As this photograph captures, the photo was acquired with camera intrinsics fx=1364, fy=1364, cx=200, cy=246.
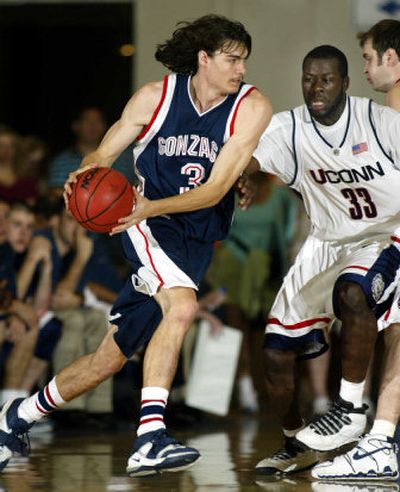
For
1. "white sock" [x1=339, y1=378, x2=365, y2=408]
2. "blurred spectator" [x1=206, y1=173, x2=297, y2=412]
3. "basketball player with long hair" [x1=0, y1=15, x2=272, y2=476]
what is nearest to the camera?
"white sock" [x1=339, y1=378, x2=365, y2=408]

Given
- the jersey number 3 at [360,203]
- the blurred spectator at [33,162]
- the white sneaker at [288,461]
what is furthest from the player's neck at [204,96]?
the blurred spectator at [33,162]

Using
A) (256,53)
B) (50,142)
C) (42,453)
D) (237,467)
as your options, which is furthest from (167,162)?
(50,142)

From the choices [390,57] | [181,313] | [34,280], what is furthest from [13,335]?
[390,57]

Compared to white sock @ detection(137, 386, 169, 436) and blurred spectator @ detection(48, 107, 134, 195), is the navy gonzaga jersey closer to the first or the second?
white sock @ detection(137, 386, 169, 436)

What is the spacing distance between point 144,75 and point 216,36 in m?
5.33

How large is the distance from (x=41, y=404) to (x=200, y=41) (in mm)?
1753

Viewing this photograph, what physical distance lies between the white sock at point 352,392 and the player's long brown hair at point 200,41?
1526 mm

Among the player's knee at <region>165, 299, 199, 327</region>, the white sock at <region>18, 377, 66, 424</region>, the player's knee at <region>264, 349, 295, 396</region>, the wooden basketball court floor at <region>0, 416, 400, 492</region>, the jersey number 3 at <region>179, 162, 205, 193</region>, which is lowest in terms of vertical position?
the wooden basketball court floor at <region>0, 416, 400, 492</region>

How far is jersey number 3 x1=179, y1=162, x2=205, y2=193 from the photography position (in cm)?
598

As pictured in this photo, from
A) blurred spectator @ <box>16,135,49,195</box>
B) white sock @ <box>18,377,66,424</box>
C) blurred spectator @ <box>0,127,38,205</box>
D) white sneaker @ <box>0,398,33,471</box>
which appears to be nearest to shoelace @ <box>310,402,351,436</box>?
white sock @ <box>18,377,66,424</box>

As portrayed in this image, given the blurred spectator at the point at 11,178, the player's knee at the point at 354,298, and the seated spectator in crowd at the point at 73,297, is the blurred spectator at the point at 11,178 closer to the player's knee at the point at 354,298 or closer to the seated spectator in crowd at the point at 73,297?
the seated spectator in crowd at the point at 73,297

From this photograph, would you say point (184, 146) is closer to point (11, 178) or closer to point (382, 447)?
point (382, 447)

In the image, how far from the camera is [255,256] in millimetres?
10383

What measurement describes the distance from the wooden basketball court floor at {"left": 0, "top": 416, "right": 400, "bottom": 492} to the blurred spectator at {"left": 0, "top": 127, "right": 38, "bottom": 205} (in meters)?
2.66
